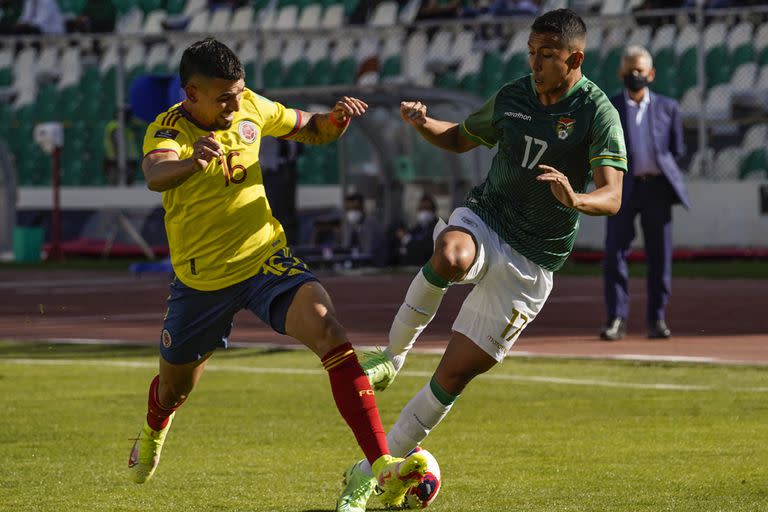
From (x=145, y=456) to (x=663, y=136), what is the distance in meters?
7.29

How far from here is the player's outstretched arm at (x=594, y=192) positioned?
6.20 m

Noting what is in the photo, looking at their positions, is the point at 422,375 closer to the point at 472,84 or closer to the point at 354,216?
the point at 354,216

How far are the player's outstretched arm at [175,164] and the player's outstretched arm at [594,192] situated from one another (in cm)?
129

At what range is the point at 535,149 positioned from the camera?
691 centimetres

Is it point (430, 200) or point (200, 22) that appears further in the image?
point (200, 22)

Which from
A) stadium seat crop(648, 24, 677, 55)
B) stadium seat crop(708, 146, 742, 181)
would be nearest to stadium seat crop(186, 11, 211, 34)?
stadium seat crop(648, 24, 677, 55)

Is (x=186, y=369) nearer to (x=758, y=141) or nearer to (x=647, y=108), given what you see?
(x=647, y=108)

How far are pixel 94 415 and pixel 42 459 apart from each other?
1.77 metres

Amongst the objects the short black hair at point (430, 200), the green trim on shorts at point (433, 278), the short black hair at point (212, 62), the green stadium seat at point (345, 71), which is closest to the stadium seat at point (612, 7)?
the green stadium seat at point (345, 71)

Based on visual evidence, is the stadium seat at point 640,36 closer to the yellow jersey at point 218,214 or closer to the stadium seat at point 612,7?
the stadium seat at point 612,7

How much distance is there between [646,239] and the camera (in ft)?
45.2

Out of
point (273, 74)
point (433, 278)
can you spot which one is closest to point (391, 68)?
point (273, 74)

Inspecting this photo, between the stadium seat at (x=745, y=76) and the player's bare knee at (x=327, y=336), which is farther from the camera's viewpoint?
the stadium seat at (x=745, y=76)

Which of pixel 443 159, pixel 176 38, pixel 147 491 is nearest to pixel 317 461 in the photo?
pixel 147 491
